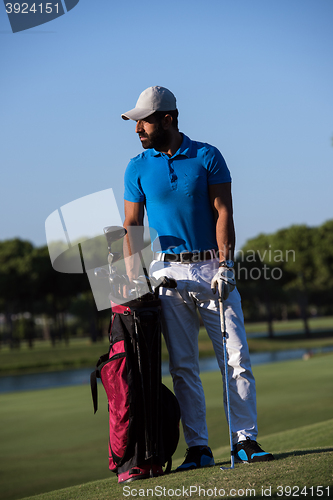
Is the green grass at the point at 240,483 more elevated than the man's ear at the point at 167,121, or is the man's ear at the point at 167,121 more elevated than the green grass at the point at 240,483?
the man's ear at the point at 167,121

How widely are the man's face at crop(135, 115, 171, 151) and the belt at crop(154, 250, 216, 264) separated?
0.69 meters

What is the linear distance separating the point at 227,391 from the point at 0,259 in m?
37.0

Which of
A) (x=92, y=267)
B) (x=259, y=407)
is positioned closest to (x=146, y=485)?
(x=92, y=267)

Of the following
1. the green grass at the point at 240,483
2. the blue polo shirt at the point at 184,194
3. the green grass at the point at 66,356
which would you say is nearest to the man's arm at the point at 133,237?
the blue polo shirt at the point at 184,194

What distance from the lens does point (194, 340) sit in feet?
10.8

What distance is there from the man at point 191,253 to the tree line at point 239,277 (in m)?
32.9

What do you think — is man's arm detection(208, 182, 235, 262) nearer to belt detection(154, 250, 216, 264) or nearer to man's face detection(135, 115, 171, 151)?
belt detection(154, 250, 216, 264)

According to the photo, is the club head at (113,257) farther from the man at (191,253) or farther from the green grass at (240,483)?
the green grass at (240,483)

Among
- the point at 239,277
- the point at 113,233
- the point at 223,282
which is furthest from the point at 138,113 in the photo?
the point at 239,277

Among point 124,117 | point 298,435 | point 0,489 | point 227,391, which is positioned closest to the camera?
point 227,391

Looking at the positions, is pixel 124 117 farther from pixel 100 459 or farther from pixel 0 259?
pixel 0 259

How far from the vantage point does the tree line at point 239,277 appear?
1471 inches

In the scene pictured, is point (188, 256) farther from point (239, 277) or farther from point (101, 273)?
point (239, 277)

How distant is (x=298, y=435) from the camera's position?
18.3ft
